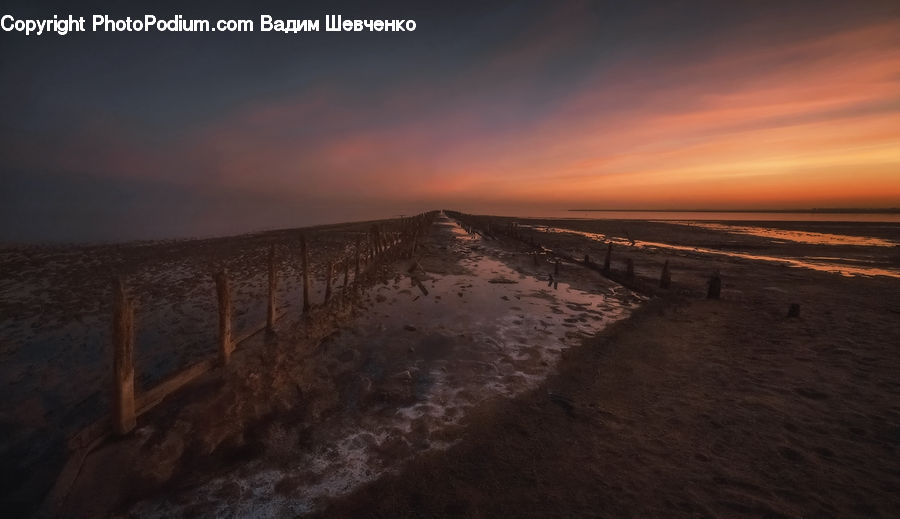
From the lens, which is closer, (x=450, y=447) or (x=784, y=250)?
(x=450, y=447)

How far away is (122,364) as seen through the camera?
5461 millimetres

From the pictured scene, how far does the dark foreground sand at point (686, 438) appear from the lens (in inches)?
167

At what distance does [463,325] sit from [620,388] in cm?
500

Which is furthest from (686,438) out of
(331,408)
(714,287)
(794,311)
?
(714,287)

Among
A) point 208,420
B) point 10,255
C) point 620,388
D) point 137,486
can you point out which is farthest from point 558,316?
point 10,255

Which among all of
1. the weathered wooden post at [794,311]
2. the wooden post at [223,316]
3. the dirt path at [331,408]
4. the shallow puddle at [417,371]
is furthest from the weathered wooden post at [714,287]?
the wooden post at [223,316]

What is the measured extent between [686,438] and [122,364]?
8850 mm

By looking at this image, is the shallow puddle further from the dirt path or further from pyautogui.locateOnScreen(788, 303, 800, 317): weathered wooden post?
pyautogui.locateOnScreen(788, 303, 800, 317): weathered wooden post

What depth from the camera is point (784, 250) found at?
30.1m

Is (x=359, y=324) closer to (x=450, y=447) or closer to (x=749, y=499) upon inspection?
(x=450, y=447)

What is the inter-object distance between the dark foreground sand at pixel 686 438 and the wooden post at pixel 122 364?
3911 mm

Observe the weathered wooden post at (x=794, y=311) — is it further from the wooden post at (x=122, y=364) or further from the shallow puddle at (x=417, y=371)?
the wooden post at (x=122, y=364)

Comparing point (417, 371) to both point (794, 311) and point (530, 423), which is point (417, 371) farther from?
point (794, 311)

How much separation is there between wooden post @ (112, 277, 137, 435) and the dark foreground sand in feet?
12.8
